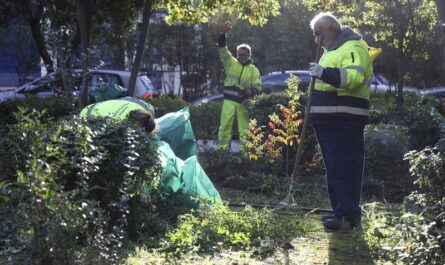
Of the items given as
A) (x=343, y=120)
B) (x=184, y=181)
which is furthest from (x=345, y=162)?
(x=184, y=181)

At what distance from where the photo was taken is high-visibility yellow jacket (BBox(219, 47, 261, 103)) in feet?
39.8

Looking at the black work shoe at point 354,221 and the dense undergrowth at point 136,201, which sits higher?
the dense undergrowth at point 136,201

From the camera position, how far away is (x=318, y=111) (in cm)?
677

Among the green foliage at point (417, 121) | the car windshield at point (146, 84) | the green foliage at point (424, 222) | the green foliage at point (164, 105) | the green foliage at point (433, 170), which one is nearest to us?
the green foliage at point (424, 222)

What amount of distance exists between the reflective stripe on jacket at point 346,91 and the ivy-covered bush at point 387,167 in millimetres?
2235

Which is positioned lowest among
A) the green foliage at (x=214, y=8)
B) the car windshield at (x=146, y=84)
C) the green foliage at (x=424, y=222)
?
the car windshield at (x=146, y=84)

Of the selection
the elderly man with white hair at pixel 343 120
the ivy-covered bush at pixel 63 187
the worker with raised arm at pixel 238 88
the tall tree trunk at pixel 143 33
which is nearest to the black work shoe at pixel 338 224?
the elderly man with white hair at pixel 343 120

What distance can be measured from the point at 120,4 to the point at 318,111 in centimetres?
599

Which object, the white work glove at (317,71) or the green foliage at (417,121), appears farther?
the green foliage at (417,121)

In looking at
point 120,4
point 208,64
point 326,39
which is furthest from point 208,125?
point 208,64

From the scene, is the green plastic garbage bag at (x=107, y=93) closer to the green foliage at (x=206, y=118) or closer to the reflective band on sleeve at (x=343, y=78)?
the reflective band on sleeve at (x=343, y=78)

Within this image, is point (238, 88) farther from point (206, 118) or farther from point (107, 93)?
point (107, 93)

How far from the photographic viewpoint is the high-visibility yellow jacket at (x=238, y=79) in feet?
39.8

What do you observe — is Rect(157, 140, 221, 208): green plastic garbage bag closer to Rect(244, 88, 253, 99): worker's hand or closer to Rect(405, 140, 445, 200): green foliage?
Rect(405, 140, 445, 200): green foliage
